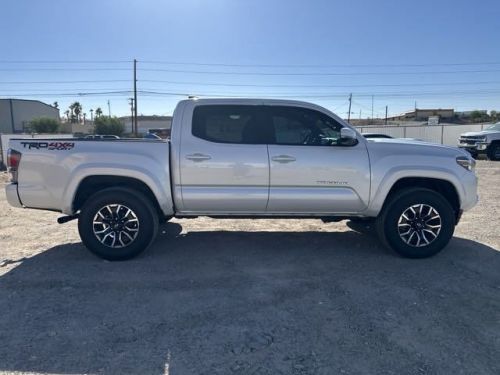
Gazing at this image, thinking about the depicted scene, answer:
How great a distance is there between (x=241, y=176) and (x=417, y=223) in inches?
91.3

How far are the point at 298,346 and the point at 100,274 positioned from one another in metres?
2.57

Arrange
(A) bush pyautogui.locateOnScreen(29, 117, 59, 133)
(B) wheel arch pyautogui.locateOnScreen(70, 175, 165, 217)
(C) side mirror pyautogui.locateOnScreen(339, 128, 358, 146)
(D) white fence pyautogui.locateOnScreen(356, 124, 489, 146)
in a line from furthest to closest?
(A) bush pyautogui.locateOnScreen(29, 117, 59, 133) < (D) white fence pyautogui.locateOnScreen(356, 124, 489, 146) < (B) wheel arch pyautogui.locateOnScreen(70, 175, 165, 217) < (C) side mirror pyautogui.locateOnScreen(339, 128, 358, 146)

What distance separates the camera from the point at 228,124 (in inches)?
202

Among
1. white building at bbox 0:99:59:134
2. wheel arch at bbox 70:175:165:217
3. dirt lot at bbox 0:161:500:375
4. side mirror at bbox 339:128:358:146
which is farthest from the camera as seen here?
white building at bbox 0:99:59:134

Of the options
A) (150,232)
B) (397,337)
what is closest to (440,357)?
(397,337)

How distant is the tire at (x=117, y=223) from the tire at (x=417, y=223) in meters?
2.98

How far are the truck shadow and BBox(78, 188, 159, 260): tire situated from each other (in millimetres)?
221

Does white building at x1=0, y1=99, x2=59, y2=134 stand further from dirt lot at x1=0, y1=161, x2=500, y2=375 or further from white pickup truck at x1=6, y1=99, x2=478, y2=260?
dirt lot at x1=0, y1=161, x2=500, y2=375

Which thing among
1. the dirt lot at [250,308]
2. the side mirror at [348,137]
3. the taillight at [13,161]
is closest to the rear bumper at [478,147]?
the dirt lot at [250,308]

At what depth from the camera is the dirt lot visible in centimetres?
296

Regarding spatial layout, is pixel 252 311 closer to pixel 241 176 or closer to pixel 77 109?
pixel 241 176

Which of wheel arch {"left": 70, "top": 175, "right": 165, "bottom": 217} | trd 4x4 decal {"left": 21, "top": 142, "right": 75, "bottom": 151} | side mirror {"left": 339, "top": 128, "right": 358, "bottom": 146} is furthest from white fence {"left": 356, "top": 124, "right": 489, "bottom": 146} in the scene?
trd 4x4 decal {"left": 21, "top": 142, "right": 75, "bottom": 151}

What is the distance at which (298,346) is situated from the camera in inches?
124

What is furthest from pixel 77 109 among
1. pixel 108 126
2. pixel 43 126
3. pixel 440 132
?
pixel 440 132
